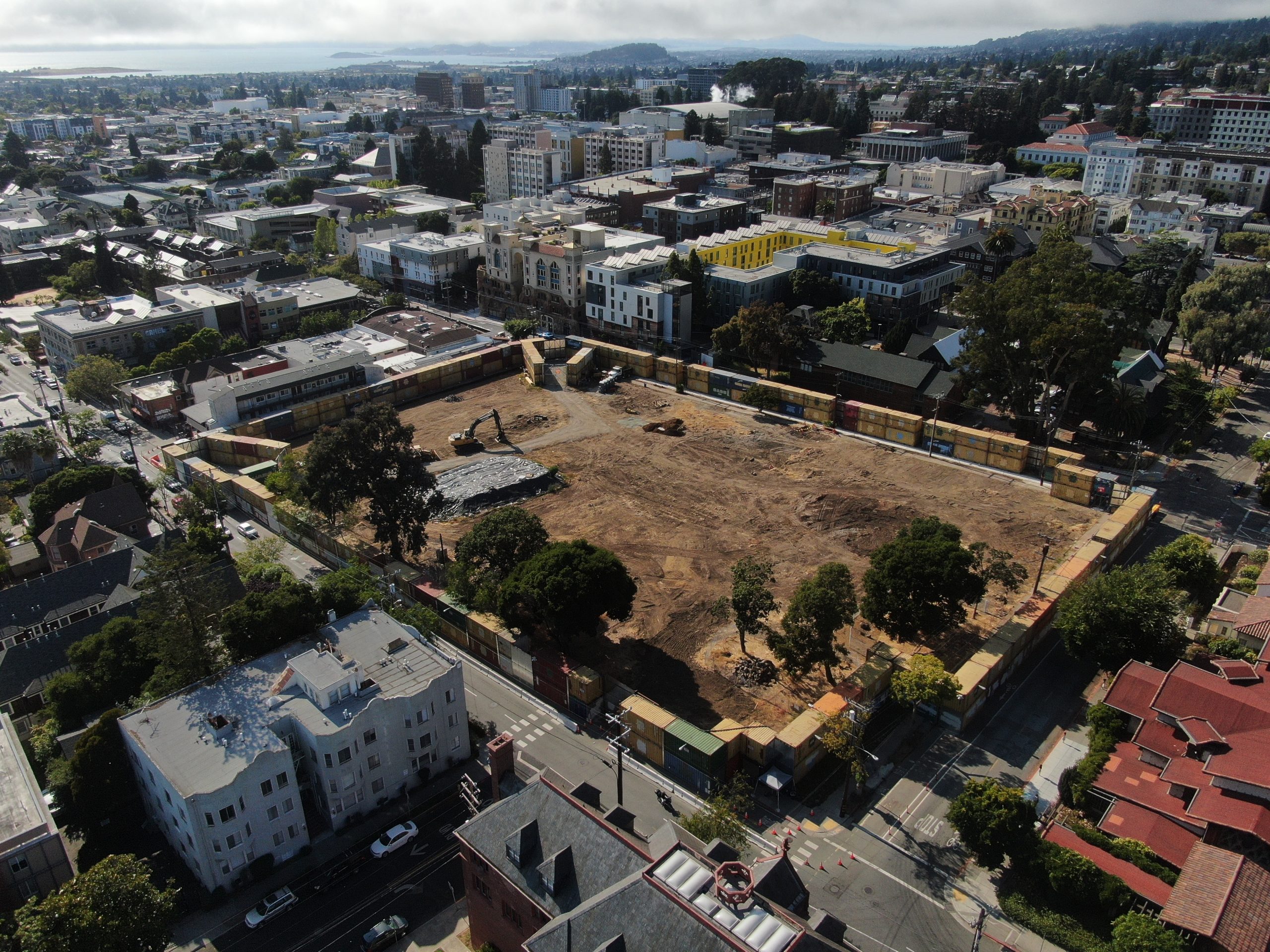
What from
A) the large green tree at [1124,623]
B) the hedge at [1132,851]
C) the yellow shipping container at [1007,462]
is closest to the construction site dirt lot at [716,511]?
the yellow shipping container at [1007,462]

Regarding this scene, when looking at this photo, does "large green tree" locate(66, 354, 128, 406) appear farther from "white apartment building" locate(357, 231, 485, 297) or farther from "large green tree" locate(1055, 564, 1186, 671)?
"large green tree" locate(1055, 564, 1186, 671)

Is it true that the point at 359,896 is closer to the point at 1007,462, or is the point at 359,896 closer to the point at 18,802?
the point at 18,802

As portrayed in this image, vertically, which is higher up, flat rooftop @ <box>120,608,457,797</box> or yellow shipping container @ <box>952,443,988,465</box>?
flat rooftop @ <box>120,608,457,797</box>

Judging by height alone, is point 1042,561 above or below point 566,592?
below

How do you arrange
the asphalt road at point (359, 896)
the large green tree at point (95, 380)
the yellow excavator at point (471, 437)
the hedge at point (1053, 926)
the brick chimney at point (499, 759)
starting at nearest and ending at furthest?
the hedge at point (1053, 926) → the asphalt road at point (359, 896) → the brick chimney at point (499, 759) → the yellow excavator at point (471, 437) → the large green tree at point (95, 380)

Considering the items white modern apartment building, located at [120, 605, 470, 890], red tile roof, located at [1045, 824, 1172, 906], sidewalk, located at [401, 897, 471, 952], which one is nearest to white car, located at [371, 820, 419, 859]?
white modern apartment building, located at [120, 605, 470, 890]

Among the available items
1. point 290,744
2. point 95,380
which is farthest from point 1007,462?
point 95,380

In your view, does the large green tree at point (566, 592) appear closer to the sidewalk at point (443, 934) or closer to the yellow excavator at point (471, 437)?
the sidewalk at point (443, 934)
